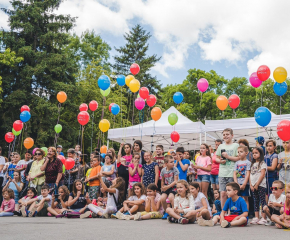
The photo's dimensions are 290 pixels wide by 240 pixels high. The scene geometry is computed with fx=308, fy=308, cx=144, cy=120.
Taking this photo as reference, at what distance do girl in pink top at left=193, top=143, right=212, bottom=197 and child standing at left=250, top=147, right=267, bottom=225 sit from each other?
5.16 ft

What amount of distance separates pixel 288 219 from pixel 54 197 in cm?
542

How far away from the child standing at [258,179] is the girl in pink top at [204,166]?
1.57 metres

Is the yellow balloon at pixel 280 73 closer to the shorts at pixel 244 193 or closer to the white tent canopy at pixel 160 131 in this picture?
the shorts at pixel 244 193

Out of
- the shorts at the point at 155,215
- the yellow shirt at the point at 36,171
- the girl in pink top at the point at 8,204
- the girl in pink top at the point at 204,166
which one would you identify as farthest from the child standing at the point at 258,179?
the girl in pink top at the point at 8,204

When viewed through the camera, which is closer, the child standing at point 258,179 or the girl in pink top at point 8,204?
the child standing at point 258,179

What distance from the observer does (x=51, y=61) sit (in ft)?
→ 73.0

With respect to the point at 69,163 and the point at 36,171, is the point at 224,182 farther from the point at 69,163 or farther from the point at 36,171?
the point at 36,171

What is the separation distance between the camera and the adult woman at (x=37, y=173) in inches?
321

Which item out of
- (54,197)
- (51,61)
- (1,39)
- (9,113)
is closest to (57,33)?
(51,61)

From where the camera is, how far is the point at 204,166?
770 centimetres

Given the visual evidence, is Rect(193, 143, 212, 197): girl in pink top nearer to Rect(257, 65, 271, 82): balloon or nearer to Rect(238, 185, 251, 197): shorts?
Rect(238, 185, 251, 197): shorts

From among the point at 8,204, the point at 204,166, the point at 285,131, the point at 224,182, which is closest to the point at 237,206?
the point at 224,182

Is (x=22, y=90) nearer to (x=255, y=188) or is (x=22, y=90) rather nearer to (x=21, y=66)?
(x=21, y=66)

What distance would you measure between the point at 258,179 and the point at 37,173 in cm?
554
